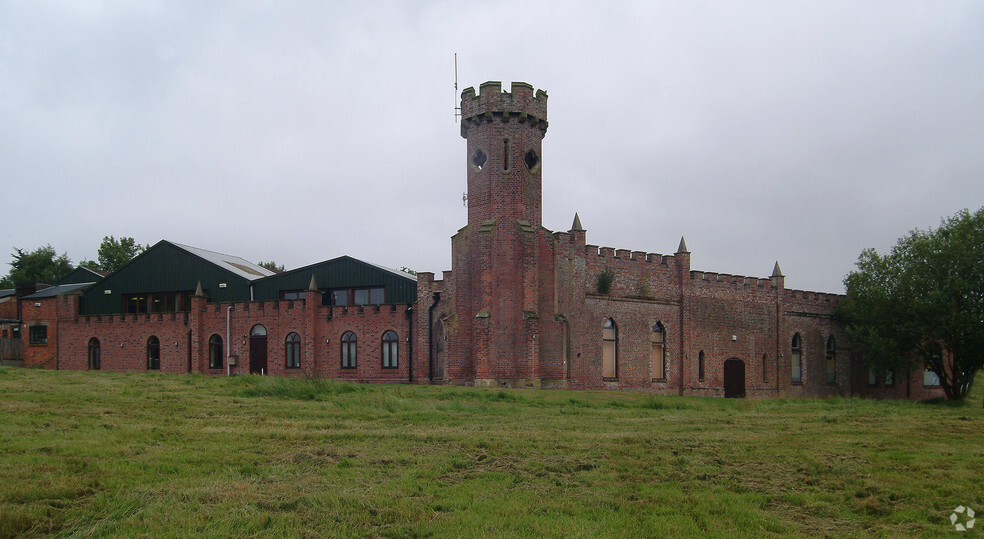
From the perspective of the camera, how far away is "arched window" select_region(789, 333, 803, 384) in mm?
39219

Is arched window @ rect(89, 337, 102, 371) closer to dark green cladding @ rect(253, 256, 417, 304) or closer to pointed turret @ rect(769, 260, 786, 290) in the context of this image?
dark green cladding @ rect(253, 256, 417, 304)

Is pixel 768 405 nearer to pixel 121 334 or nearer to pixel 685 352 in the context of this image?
pixel 685 352

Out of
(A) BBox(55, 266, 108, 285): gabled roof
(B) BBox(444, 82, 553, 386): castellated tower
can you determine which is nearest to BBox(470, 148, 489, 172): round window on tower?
(B) BBox(444, 82, 553, 386): castellated tower

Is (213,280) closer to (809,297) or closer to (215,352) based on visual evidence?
(215,352)

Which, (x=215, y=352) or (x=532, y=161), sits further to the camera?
(x=215, y=352)

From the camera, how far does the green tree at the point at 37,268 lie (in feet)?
222

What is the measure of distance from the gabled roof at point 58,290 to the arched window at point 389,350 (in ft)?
69.7

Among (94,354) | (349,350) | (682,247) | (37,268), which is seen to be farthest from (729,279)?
(37,268)

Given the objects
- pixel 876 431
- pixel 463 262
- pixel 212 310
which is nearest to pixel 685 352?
pixel 463 262

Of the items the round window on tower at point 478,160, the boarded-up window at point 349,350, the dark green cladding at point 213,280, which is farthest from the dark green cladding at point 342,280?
the round window on tower at point 478,160

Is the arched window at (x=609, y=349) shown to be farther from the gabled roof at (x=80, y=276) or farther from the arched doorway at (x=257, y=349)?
the gabled roof at (x=80, y=276)

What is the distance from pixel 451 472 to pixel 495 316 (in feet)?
59.3

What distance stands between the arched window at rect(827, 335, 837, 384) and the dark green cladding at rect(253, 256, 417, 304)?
2244cm

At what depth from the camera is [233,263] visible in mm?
45125
